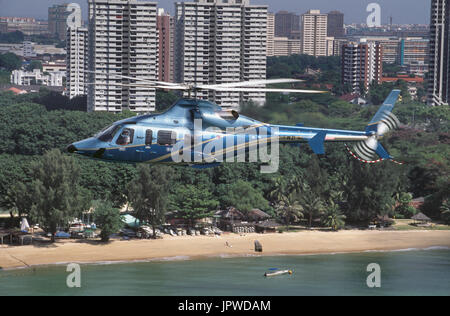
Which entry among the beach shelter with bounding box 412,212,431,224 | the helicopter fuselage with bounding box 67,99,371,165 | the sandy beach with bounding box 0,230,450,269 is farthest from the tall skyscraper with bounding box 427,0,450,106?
the helicopter fuselage with bounding box 67,99,371,165

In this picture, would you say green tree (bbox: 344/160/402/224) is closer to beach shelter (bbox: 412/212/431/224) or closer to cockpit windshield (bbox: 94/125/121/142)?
beach shelter (bbox: 412/212/431/224)

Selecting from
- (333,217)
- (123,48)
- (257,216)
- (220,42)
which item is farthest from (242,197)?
(220,42)

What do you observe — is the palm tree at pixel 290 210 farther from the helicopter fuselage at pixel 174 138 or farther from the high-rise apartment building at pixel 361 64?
the high-rise apartment building at pixel 361 64

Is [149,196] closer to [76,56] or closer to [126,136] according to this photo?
[126,136]

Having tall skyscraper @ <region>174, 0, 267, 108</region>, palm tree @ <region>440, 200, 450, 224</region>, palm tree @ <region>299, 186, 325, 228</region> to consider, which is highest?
tall skyscraper @ <region>174, 0, 267, 108</region>

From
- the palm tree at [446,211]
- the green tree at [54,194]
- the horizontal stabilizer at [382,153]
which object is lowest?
the palm tree at [446,211]

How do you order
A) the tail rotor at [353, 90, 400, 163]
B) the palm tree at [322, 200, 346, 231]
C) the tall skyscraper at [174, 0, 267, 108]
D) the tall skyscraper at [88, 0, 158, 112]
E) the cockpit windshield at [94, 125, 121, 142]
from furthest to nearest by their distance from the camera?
the tall skyscraper at [174, 0, 267, 108] < the tall skyscraper at [88, 0, 158, 112] < the palm tree at [322, 200, 346, 231] < the tail rotor at [353, 90, 400, 163] < the cockpit windshield at [94, 125, 121, 142]

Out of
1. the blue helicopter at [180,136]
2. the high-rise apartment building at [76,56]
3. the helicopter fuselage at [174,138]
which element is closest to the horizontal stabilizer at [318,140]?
the blue helicopter at [180,136]
